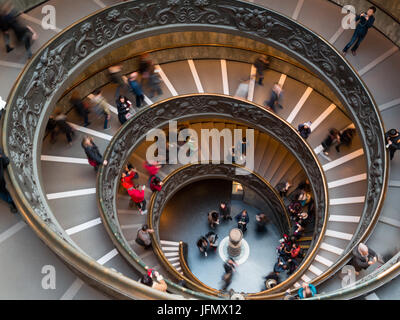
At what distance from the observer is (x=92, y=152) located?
8727mm

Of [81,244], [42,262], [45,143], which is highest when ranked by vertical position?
[45,143]

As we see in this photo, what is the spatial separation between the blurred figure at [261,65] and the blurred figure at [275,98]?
0.64 meters

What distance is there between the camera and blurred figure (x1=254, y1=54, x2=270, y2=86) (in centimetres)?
1182

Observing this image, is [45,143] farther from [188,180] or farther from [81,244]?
[188,180]

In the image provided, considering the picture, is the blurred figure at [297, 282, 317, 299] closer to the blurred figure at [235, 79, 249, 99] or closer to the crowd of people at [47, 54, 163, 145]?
the crowd of people at [47, 54, 163, 145]

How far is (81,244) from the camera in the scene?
7.75 metres

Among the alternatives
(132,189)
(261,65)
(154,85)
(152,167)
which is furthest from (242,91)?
(132,189)

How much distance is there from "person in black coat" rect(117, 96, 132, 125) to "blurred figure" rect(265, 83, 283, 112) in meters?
4.70

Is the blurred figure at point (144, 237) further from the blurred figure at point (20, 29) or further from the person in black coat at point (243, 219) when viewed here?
the blurred figure at point (20, 29)

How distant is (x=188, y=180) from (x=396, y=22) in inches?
345

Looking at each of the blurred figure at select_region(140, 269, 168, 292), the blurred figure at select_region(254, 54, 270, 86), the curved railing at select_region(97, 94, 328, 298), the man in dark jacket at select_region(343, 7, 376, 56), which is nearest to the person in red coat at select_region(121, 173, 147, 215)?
the curved railing at select_region(97, 94, 328, 298)

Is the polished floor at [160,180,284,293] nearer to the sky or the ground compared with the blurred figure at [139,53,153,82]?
nearer to the ground

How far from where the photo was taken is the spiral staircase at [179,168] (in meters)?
5.03

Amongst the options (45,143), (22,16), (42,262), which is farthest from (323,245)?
(22,16)
